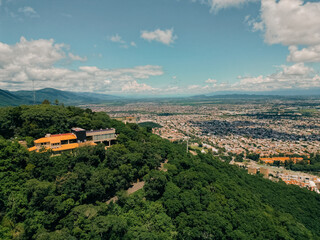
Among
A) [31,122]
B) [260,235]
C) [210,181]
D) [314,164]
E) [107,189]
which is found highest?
[31,122]

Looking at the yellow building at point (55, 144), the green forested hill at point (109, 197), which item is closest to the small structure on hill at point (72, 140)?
the yellow building at point (55, 144)

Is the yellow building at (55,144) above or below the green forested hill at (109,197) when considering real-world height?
above

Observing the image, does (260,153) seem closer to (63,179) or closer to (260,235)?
(260,235)

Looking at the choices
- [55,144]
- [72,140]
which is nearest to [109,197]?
[55,144]

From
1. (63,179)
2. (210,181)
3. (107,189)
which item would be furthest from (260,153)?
(63,179)

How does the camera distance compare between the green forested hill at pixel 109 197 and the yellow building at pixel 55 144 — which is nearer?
the green forested hill at pixel 109 197

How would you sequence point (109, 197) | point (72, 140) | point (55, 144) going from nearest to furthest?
point (109, 197)
point (55, 144)
point (72, 140)

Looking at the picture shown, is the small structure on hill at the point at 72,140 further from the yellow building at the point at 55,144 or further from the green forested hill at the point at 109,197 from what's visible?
the green forested hill at the point at 109,197

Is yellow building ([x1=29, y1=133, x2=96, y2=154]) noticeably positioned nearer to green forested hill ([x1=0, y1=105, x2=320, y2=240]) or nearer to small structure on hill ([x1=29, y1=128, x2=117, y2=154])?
small structure on hill ([x1=29, y1=128, x2=117, y2=154])

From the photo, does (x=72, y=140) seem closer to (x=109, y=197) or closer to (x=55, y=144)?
(x=55, y=144)
